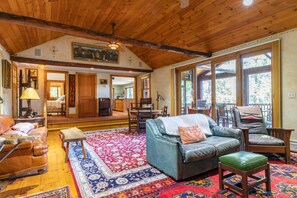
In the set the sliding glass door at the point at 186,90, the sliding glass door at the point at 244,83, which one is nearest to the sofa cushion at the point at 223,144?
the sliding glass door at the point at 244,83

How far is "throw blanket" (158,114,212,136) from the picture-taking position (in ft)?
9.44

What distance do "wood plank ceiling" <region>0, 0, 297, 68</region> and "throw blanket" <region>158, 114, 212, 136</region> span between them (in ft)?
8.00

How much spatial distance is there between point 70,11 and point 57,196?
411 centimetres

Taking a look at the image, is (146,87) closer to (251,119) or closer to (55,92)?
(251,119)

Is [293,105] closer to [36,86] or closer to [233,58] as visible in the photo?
[233,58]

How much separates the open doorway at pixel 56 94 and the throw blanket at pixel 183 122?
6187mm

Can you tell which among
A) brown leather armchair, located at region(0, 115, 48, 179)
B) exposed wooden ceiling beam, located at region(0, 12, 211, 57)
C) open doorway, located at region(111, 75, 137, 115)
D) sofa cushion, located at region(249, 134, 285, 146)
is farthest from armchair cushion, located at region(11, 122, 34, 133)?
open doorway, located at region(111, 75, 137, 115)

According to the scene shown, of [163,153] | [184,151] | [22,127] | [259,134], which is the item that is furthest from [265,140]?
[22,127]

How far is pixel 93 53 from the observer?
22.7 ft

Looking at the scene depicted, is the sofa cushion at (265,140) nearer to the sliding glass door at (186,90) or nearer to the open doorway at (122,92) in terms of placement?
the sliding glass door at (186,90)

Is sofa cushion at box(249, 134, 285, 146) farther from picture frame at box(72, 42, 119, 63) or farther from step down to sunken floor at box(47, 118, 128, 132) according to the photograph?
picture frame at box(72, 42, 119, 63)

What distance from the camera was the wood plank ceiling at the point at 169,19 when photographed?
3.41 metres

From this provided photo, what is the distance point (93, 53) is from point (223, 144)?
6016 millimetres

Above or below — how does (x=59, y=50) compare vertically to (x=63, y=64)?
→ above
